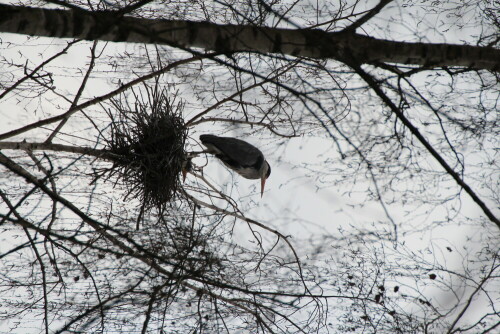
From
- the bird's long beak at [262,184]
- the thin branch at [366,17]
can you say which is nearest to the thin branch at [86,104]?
the thin branch at [366,17]

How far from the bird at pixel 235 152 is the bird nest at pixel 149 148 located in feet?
1.32

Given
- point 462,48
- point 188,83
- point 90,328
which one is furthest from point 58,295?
point 462,48

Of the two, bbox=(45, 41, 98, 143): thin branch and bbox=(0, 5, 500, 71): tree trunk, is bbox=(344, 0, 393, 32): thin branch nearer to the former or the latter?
bbox=(0, 5, 500, 71): tree trunk

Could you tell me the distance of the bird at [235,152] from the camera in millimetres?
3604

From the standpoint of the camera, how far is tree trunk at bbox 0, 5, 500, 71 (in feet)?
7.63

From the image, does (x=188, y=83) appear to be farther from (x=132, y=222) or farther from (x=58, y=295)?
(x=58, y=295)

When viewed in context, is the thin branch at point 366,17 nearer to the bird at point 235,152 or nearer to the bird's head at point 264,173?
the bird at point 235,152

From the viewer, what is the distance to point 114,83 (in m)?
3.38

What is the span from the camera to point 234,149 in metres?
3.61

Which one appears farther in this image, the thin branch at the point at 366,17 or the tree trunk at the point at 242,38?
the thin branch at the point at 366,17

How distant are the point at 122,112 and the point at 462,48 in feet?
7.74

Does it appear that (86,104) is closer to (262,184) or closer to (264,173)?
(262,184)

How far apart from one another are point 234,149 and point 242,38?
108 cm

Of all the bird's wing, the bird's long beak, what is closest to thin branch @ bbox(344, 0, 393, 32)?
the bird's wing
